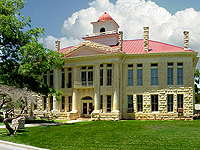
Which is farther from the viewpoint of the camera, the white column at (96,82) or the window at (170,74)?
the white column at (96,82)

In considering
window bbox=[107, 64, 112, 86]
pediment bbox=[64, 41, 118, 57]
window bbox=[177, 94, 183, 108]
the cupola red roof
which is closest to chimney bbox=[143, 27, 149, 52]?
pediment bbox=[64, 41, 118, 57]

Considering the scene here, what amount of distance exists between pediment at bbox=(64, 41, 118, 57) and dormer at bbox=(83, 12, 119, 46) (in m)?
4.01

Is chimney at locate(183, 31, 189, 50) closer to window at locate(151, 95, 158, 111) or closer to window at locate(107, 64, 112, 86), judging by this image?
window at locate(151, 95, 158, 111)

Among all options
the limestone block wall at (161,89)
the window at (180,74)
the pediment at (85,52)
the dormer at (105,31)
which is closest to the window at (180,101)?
the limestone block wall at (161,89)

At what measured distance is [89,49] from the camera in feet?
104

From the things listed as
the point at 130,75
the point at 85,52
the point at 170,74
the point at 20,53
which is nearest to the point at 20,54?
the point at 20,53

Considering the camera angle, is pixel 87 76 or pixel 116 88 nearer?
pixel 116 88

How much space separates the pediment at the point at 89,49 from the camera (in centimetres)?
3095

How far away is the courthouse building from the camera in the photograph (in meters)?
29.3

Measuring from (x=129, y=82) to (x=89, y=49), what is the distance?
654 centimetres

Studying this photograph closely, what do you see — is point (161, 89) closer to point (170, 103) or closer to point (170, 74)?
point (170, 103)

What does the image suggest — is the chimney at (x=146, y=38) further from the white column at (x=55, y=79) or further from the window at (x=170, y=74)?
the white column at (x=55, y=79)

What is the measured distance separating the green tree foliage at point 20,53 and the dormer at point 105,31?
10128 mm

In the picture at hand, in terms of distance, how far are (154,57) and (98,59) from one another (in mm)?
6860
